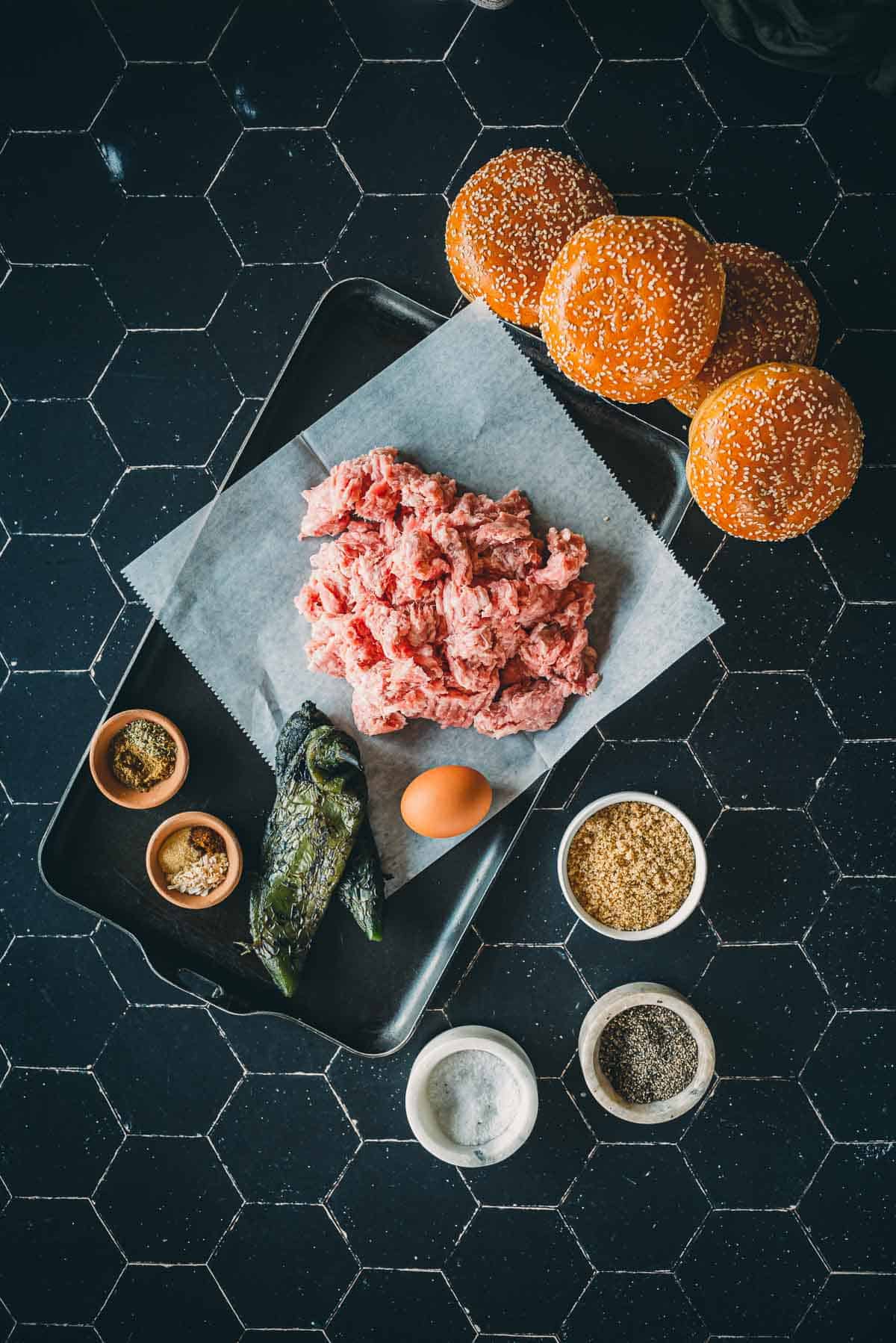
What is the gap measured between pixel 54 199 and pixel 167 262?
0.27 meters

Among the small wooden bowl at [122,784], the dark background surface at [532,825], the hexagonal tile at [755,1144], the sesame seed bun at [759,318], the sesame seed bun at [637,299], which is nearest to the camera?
the sesame seed bun at [637,299]

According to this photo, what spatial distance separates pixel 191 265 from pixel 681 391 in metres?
1.03

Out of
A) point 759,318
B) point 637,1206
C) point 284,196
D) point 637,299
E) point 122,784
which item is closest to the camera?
point 637,299

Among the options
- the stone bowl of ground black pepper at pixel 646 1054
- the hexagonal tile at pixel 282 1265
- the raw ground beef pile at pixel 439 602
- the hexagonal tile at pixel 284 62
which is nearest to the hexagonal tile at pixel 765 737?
the raw ground beef pile at pixel 439 602

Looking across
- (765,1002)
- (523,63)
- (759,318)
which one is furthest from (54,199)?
(765,1002)

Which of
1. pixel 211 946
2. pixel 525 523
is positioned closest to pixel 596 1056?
pixel 211 946

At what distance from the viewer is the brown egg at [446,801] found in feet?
5.34

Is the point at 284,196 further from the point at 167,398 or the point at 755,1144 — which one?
the point at 755,1144

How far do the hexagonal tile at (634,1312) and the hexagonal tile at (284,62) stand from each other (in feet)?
8.35

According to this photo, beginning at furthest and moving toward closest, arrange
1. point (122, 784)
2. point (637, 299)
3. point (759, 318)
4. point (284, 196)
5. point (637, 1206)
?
point (637, 1206) → point (284, 196) → point (122, 784) → point (759, 318) → point (637, 299)

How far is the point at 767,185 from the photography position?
5.93ft

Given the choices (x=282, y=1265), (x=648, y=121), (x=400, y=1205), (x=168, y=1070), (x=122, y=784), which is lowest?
(x=282, y=1265)

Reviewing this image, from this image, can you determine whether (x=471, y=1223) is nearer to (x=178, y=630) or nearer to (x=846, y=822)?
(x=846, y=822)

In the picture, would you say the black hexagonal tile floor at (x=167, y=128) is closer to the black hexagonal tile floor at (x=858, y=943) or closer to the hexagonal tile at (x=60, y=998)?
the hexagonal tile at (x=60, y=998)
